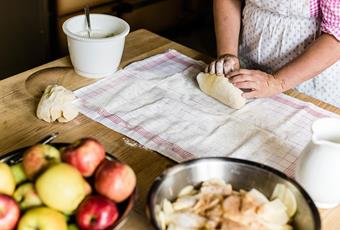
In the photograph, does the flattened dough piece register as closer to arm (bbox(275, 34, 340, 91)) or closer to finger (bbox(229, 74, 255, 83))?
finger (bbox(229, 74, 255, 83))

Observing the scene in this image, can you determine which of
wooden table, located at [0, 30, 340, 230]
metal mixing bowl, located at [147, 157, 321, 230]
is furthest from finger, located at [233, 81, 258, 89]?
metal mixing bowl, located at [147, 157, 321, 230]

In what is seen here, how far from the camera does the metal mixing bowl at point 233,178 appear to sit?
0.72 m

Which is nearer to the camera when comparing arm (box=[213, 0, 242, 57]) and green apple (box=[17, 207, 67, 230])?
green apple (box=[17, 207, 67, 230])

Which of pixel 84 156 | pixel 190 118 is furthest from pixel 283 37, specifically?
pixel 84 156

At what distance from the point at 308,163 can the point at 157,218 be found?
11.0 inches

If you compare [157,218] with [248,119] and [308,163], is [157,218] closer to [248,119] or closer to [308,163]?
[308,163]

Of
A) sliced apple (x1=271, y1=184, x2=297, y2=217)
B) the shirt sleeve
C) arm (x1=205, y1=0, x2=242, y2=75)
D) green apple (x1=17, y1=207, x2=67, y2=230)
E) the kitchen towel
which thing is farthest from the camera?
arm (x1=205, y1=0, x2=242, y2=75)

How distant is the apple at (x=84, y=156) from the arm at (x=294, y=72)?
1.63ft

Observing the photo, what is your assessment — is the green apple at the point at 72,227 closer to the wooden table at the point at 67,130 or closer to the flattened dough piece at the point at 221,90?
the wooden table at the point at 67,130

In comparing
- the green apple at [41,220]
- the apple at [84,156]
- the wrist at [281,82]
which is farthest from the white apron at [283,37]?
the green apple at [41,220]

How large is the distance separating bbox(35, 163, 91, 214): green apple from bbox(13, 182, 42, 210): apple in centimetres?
1

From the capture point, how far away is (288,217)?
738 mm

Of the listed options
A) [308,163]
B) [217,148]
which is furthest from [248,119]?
[308,163]

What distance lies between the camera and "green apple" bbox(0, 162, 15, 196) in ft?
2.19
